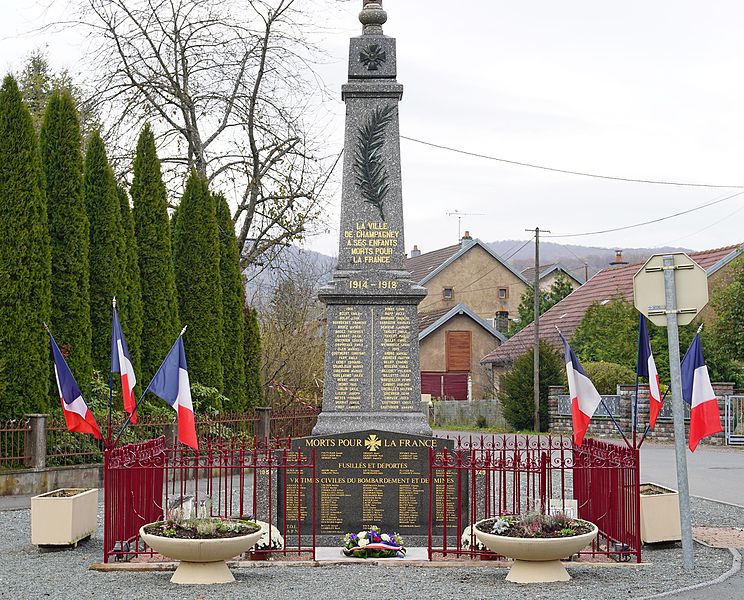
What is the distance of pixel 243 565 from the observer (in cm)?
948

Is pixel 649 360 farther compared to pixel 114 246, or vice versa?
pixel 114 246

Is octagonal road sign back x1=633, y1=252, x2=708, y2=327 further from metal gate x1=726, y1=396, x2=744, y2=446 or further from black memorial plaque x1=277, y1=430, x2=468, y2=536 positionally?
metal gate x1=726, y1=396, x2=744, y2=446

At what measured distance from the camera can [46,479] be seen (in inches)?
628

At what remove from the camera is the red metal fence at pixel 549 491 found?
382 inches

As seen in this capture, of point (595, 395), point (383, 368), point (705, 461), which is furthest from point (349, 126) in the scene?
point (705, 461)

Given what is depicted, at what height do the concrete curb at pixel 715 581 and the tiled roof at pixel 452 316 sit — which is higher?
the tiled roof at pixel 452 316

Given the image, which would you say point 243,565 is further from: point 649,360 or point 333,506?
point 649,360

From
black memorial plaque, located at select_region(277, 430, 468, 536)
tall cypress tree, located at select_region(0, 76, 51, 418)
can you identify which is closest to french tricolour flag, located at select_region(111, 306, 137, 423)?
black memorial plaque, located at select_region(277, 430, 468, 536)

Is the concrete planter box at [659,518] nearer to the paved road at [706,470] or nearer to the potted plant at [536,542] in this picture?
the potted plant at [536,542]

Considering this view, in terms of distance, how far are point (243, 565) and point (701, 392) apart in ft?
15.0

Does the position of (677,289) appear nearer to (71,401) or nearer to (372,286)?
(372,286)

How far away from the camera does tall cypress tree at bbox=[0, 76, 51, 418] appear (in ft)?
55.0

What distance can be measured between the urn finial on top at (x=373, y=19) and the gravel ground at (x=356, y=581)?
248 inches

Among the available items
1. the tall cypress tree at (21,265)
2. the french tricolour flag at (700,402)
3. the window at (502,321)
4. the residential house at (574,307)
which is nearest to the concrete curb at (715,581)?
the french tricolour flag at (700,402)
